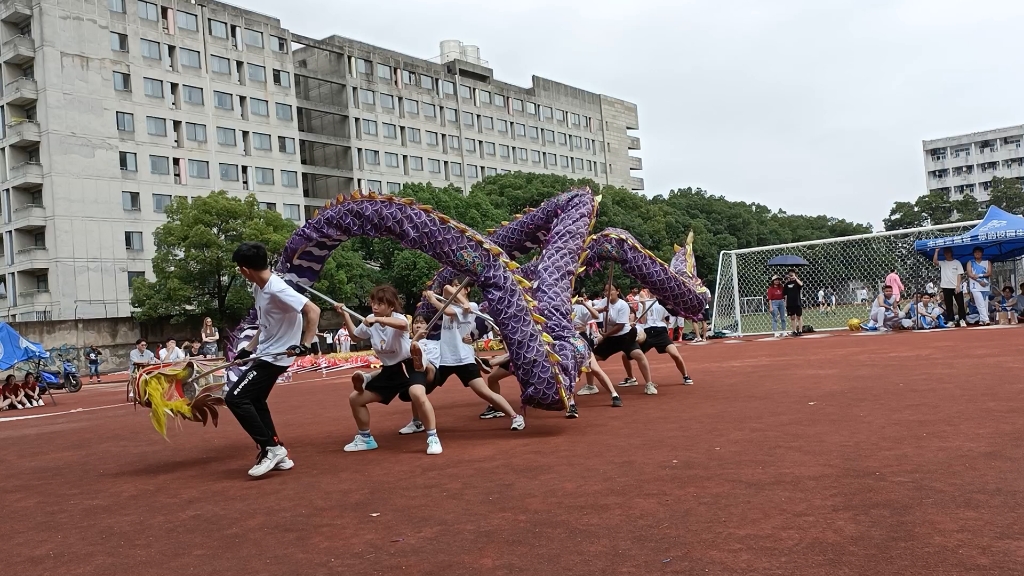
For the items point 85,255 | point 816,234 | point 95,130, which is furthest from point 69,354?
point 816,234

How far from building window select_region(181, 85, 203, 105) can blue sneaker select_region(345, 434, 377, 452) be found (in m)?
48.2

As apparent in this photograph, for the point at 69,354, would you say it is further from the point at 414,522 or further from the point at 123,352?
the point at 414,522

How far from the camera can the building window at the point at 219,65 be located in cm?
5288

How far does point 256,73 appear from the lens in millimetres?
55312

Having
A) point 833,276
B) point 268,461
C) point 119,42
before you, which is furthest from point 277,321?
point 119,42

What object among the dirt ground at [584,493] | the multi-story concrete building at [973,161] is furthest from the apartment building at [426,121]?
the dirt ground at [584,493]

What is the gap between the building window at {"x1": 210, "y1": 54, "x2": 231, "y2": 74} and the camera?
5288cm

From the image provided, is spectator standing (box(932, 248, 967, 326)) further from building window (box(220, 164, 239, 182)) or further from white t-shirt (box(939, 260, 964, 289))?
building window (box(220, 164, 239, 182))

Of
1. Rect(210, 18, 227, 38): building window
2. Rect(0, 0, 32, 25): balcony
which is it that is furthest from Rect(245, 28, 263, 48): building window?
Rect(0, 0, 32, 25): balcony

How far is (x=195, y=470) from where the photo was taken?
308 inches

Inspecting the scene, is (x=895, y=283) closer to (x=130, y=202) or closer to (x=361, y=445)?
(x=361, y=445)

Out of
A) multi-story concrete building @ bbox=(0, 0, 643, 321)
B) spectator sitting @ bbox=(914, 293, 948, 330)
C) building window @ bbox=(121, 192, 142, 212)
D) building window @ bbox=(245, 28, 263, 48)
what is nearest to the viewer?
spectator sitting @ bbox=(914, 293, 948, 330)

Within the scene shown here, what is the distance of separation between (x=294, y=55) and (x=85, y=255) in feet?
75.6

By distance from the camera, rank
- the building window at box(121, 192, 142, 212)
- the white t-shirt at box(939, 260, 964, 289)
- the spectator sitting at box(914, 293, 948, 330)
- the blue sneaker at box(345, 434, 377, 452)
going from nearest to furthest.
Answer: the blue sneaker at box(345, 434, 377, 452)
the white t-shirt at box(939, 260, 964, 289)
the spectator sitting at box(914, 293, 948, 330)
the building window at box(121, 192, 142, 212)
